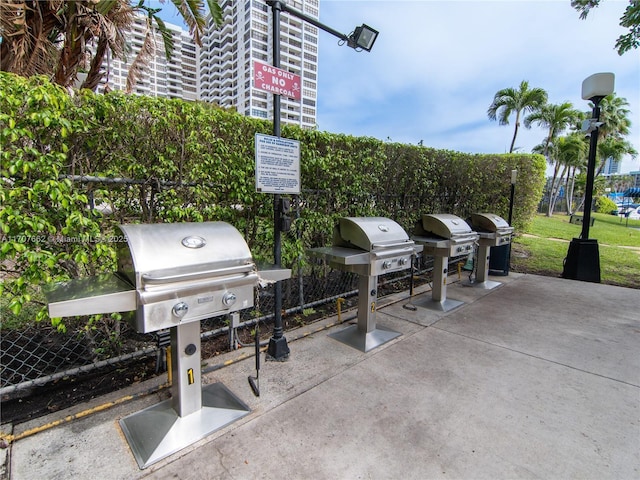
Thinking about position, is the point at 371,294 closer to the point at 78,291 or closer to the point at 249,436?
the point at 249,436

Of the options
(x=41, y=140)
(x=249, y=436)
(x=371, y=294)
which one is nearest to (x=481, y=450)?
(x=249, y=436)

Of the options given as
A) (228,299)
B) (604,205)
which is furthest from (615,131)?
(228,299)

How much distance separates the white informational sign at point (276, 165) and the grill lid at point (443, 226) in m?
2.22

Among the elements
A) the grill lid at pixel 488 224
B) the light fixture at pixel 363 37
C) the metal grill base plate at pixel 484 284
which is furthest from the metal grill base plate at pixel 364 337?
the light fixture at pixel 363 37

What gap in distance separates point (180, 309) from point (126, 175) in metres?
1.40

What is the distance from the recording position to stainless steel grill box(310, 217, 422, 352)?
9.71 feet

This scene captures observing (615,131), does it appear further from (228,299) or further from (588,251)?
(228,299)

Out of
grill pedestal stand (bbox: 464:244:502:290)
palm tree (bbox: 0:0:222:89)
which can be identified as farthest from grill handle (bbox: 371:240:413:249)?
palm tree (bbox: 0:0:222:89)

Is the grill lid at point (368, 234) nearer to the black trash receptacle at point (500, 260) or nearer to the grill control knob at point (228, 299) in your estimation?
the grill control knob at point (228, 299)

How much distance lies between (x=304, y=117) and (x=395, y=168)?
77.3 m

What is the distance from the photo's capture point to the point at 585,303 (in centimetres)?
Result: 461

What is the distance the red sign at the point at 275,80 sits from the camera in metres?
2.44

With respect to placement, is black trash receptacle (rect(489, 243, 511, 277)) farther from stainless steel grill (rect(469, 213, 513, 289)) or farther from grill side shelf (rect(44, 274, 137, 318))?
grill side shelf (rect(44, 274, 137, 318))

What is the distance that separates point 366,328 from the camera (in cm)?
332
